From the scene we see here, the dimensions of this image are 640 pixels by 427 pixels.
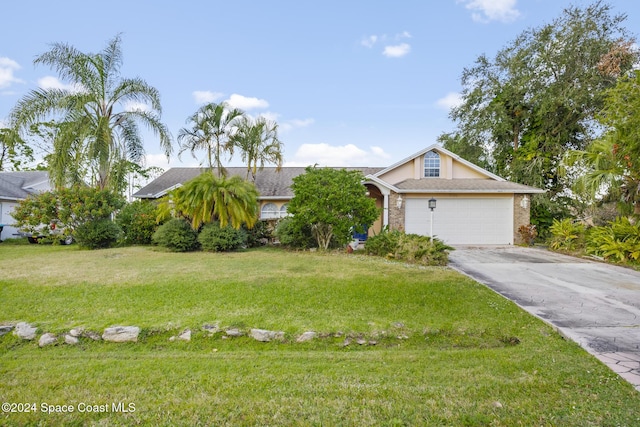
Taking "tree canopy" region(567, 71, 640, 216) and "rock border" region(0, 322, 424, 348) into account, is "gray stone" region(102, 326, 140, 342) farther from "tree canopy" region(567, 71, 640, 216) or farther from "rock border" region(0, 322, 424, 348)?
"tree canopy" region(567, 71, 640, 216)

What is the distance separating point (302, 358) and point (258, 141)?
12965 millimetres

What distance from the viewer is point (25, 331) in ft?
14.4

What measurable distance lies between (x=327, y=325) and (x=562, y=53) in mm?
19666

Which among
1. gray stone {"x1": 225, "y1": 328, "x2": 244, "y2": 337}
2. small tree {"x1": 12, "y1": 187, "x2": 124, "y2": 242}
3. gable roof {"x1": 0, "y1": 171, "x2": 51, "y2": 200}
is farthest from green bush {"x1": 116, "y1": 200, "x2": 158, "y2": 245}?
gray stone {"x1": 225, "y1": 328, "x2": 244, "y2": 337}

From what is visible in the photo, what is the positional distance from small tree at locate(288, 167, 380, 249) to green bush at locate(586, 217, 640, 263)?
7.38 meters

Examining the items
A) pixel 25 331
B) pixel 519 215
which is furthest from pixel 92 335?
pixel 519 215

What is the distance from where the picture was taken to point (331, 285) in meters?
6.44

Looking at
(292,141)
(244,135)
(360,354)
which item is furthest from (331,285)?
(292,141)

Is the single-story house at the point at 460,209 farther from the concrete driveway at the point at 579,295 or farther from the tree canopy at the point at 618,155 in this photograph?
the concrete driveway at the point at 579,295

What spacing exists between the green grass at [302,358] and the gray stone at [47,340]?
0.32ft

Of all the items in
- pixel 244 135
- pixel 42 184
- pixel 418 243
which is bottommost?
pixel 418 243

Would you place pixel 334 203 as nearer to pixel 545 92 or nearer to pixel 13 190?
pixel 545 92

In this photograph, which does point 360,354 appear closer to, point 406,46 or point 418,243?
point 418,243

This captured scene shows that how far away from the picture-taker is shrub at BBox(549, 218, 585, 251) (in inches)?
468
